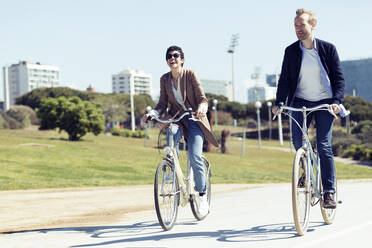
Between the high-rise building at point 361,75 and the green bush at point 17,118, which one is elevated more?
the high-rise building at point 361,75

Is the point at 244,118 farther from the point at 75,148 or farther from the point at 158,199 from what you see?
the point at 158,199

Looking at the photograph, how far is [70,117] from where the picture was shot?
41.5 m

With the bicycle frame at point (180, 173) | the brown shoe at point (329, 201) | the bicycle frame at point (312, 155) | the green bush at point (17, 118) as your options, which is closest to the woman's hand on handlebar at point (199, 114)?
the bicycle frame at point (180, 173)

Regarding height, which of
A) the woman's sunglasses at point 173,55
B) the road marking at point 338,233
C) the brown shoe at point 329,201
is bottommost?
the road marking at point 338,233

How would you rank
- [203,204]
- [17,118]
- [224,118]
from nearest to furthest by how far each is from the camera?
[203,204]
[17,118]
[224,118]

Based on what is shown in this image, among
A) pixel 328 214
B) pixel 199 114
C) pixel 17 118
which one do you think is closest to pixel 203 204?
pixel 199 114

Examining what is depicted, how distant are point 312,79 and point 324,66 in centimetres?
18

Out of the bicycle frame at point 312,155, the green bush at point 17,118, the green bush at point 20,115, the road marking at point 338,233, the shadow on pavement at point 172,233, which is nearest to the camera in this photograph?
the road marking at point 338,233

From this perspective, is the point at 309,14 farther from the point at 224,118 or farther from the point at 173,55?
the point at 224,118

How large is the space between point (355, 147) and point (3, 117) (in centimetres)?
4399

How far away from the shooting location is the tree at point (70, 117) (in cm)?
4172

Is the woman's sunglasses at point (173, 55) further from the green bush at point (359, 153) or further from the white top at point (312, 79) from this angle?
the green bush at point (359, 153)

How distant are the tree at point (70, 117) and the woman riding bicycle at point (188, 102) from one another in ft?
117

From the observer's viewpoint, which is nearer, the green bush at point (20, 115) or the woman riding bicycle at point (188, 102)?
the woman riding bicycle at point (188, 102)
